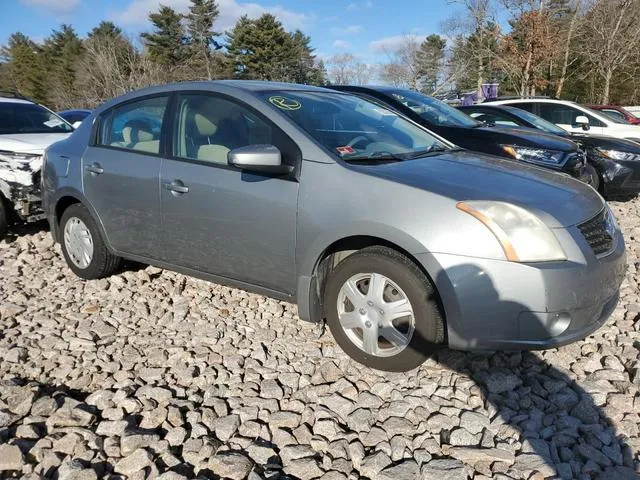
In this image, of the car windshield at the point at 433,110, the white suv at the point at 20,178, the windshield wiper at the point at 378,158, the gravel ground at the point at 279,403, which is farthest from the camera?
the car windshield at the point at 433,110

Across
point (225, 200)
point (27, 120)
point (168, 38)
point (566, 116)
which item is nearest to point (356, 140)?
point (225, 200)

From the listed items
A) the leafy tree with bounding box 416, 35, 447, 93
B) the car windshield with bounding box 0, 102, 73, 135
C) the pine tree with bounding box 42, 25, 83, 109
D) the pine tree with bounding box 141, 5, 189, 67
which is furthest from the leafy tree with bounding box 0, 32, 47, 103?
the car windshield with bounding box 0, 102, 73, 135

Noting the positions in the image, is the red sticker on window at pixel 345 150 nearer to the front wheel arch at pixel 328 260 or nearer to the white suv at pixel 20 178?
the front wheel arch at pixel 328 260

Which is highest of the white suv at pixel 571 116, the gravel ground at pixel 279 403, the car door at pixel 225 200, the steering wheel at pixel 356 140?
the white suv at pixel 571 116

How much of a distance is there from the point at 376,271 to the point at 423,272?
0.80 ft

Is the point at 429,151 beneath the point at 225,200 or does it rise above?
above

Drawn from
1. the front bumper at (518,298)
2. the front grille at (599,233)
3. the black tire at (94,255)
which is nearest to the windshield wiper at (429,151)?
the front bumper at (518,298)

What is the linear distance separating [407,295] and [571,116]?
29.1ft

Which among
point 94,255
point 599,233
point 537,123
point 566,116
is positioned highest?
point 566,116

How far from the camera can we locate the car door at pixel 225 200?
9.93 feet

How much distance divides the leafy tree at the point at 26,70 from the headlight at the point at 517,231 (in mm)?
50832

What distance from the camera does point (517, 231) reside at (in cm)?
247

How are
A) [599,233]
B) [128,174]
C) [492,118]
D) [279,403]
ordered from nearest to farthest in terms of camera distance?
[279,403]
[599,233]
[128,174]
[492,118]

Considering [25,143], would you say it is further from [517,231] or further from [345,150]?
[517,231]
